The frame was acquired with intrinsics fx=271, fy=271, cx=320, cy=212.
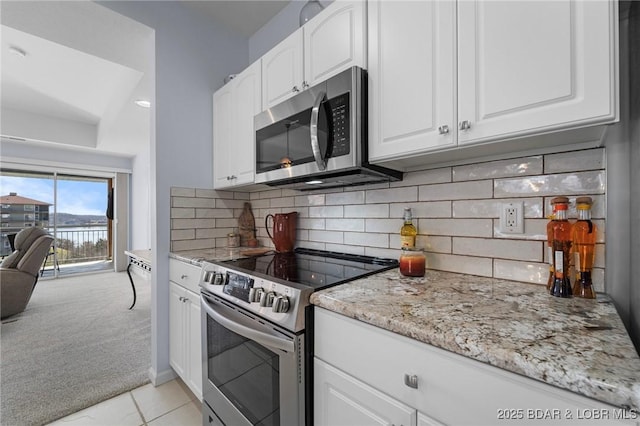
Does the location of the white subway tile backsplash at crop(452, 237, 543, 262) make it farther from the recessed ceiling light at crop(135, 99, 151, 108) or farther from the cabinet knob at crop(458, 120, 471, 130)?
the recessed ceiling light at crop(135, 99, 151, 108)

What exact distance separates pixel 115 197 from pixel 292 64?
6.12 metres

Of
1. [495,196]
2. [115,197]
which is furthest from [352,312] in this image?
[115,197]

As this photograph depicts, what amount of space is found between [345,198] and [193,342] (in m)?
1.29

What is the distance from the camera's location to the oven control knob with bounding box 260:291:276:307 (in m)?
1.04

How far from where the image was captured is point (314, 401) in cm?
94

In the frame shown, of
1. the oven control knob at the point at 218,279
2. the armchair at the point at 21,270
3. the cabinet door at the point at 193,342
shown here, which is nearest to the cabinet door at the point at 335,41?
the oven control knob at the point at 218,279

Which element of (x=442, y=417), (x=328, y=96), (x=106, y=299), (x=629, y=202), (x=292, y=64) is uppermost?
(x=292, y=64)

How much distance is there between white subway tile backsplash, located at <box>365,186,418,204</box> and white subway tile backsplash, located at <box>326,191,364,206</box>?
51 millimetres

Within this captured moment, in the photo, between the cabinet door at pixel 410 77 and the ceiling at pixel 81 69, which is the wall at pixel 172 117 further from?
the cabinet door at pixel 410 77

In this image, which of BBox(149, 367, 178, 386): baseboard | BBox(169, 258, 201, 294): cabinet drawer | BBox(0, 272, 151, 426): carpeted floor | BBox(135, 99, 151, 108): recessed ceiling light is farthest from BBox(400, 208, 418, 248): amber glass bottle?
BBox(135, 99, 151, 108): recessed ceiling light

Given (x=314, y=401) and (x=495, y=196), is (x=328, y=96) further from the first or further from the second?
(x=314, y=401)

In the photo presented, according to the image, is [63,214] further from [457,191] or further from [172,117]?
[457,191]

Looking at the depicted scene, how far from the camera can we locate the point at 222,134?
2.14 metres

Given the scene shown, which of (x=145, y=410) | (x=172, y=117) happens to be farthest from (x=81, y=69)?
(x=145, y=410)
